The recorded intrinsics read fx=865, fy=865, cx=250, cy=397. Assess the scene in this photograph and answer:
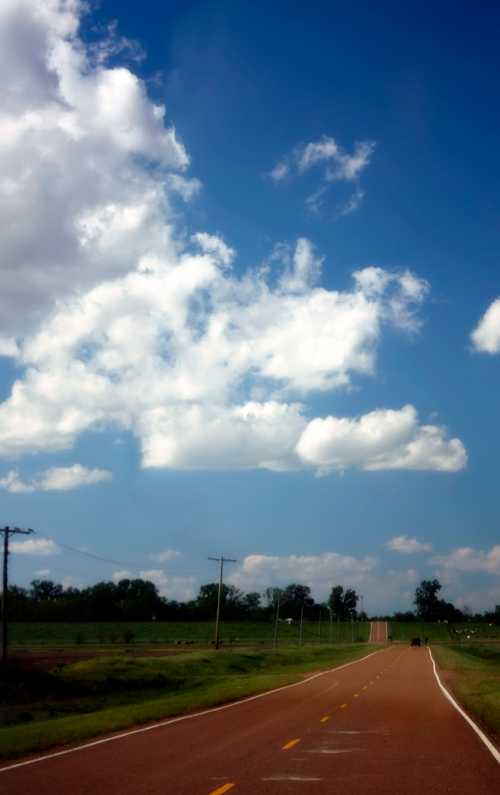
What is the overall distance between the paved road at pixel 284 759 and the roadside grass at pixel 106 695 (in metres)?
1.68

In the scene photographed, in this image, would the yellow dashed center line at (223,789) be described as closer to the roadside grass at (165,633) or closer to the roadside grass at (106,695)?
the roadside grass at (106,695)

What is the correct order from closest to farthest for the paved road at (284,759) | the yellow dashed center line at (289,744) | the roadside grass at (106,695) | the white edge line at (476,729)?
the paved road at (284,759) → the white edge line at (476,729) → the yellow dashed center line at (289,744) → the roadside grass at (106,695)

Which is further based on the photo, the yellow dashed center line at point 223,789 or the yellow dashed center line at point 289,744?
the yellow dashed center line at point 289,744

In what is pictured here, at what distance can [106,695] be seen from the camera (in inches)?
1473

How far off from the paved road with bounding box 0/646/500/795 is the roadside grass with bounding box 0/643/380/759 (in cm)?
168

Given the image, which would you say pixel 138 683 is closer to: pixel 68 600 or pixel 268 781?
pixel 268 781

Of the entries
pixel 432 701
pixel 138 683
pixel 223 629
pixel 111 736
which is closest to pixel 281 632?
pixel 223 629

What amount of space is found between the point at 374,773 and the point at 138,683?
31.4 metres

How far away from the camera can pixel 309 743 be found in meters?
17.9

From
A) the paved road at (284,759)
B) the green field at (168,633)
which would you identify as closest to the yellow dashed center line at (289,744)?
the paved road at (284,759)

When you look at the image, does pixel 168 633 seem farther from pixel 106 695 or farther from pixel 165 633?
pixel 106 695

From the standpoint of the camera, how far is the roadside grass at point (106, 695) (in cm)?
2058

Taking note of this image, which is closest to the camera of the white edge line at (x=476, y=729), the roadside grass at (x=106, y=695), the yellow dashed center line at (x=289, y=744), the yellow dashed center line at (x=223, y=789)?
the yellow dashed center line at (x=223, y=789)

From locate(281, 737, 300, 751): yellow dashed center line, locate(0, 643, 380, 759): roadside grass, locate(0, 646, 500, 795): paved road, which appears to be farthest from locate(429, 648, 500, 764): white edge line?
locate(0, 643, 380, 759): roadside grass
